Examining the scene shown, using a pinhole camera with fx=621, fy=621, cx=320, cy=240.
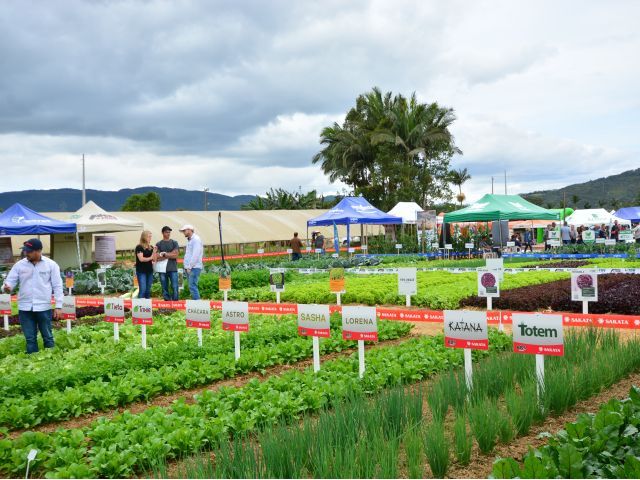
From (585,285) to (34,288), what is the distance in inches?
328

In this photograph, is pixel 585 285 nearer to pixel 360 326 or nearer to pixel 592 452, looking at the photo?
pixel 360 326

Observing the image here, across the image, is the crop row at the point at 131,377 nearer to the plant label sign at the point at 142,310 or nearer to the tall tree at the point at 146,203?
the plant label sign at the point at 142,310

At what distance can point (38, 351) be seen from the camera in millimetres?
9109

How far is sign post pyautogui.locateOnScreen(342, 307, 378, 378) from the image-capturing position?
22.4 feet

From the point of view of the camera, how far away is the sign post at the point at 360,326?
268 inches

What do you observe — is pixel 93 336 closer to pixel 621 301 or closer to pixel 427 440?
pixel 427 440

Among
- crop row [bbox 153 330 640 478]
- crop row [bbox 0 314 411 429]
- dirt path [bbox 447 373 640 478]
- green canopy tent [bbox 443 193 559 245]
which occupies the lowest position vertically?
dirt path [bbox 447 373 640 478]

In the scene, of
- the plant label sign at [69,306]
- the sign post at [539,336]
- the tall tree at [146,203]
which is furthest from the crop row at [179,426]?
the tall tree at [146,203]

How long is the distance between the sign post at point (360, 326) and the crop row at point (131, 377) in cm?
163

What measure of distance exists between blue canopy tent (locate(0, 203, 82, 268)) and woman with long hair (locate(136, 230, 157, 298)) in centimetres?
1049

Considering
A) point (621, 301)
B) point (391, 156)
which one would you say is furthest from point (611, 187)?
point (621, 301)

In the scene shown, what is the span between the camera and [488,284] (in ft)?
35.5

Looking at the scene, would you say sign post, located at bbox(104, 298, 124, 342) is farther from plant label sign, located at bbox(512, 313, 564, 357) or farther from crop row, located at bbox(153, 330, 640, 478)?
plant label sign, located at bbox(512, 313, 564, 357)

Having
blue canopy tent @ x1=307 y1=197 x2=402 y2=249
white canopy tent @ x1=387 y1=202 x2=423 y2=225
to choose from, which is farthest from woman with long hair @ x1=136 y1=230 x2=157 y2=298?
white canopy tent @ x1=387 y1=202 x2=423 y2=225
